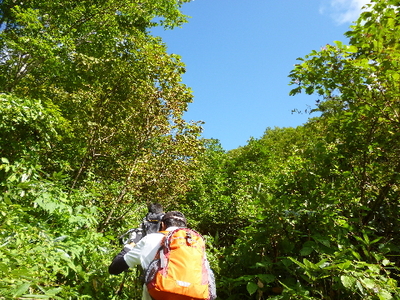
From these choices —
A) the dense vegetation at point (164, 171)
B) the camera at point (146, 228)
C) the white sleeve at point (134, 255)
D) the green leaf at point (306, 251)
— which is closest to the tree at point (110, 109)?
the dense vegetation at point (164, 171)

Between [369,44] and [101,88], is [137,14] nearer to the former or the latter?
[101,88]

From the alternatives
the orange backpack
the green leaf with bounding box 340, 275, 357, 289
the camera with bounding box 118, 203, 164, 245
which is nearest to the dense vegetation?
the green leaf with bounding box 340, 275, 357, 289

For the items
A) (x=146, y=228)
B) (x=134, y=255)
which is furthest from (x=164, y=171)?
(x=134, y=255)

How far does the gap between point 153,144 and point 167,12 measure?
6.56 metres

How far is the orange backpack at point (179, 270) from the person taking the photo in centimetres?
228

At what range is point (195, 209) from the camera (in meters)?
11.1

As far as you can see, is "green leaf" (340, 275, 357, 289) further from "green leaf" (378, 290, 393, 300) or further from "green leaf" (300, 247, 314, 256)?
"green leaf" (300, 247, 314, 256)

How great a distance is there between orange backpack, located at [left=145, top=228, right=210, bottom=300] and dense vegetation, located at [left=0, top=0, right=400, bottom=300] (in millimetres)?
722

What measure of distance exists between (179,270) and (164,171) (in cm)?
456

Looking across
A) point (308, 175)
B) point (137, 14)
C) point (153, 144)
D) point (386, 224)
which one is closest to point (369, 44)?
point (308, 175)

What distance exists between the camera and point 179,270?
235 centimetres

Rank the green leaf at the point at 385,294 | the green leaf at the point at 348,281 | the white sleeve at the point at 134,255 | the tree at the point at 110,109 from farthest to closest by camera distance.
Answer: the tree at the point at 110,109 < the white sleeve at the point at 134,255 < the green leaf at the point at 348,281 < the green leaf at the point at 385,294

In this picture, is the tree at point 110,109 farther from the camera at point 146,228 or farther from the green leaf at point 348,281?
the green leaf at point 348,281

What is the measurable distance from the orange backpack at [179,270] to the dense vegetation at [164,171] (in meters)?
0.72
